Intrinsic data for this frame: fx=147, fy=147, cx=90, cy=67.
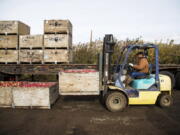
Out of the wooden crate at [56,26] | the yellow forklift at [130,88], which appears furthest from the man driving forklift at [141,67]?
the wooden crate at [56,26]

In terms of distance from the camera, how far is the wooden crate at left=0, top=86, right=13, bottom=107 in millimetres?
4886

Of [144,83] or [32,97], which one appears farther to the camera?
[32,97]

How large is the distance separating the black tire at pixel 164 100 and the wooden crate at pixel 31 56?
5116 mm

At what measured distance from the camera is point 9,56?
675 centimetres

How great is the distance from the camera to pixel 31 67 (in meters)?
6.36

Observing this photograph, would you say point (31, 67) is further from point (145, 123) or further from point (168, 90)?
point (168, 90)

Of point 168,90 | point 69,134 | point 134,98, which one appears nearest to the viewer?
point 69,134

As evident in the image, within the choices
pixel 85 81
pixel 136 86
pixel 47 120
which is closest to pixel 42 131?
pixel 47 120

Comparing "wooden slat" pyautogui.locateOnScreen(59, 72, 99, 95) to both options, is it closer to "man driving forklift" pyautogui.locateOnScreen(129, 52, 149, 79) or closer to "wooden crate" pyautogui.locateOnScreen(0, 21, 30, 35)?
"man driving forklift" pyautogui.locateOnScreen(129, 52, 149, 79)

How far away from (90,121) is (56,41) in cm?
413

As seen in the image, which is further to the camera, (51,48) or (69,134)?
(51,48)

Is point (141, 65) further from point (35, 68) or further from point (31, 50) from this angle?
point (31, 50)

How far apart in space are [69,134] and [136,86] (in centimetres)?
258

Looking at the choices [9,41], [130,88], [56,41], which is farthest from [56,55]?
[130,88]
